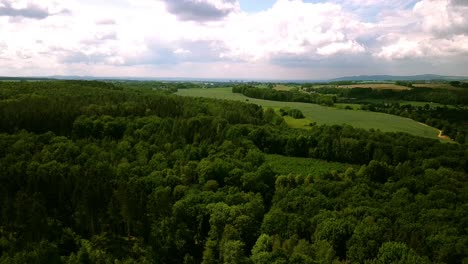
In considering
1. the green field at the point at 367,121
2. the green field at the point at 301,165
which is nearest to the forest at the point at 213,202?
the green field at the point at 301,165

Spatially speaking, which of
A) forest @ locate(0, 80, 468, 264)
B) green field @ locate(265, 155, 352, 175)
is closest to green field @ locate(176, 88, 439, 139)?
forest @ locate(0, 80, 468, 264)

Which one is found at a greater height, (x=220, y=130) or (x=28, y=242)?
(x=220, y=130)

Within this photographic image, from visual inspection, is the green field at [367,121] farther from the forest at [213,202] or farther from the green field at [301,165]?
the green field at [301,165]

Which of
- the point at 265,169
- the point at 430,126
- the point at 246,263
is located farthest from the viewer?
the point at 430,126

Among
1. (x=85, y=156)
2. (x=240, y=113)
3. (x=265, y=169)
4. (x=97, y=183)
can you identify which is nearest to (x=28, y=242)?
(x=97, y=183)

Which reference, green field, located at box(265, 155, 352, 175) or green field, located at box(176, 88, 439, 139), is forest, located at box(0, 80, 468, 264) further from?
green field, located at box(176, 88, 439, 139)

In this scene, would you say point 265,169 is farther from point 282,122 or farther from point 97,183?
point 282,122
